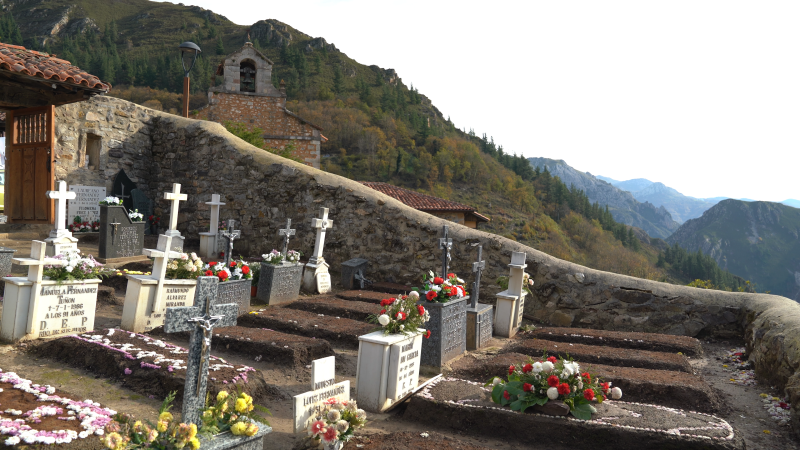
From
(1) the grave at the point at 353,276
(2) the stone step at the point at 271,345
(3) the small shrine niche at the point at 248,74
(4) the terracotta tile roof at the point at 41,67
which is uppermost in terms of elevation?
(3) the small shrine niche at the point at 248,74

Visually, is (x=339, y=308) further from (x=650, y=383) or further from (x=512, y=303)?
(x=650, y=383)

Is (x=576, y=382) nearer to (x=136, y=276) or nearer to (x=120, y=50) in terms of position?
(x=136, y=276)

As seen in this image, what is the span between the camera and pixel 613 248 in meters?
53.0

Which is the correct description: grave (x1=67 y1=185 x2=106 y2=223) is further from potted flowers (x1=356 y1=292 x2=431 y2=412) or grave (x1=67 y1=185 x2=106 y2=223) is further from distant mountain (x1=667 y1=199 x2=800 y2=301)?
distant mountain (x1=667 y1=199 x2=800 y2=301)

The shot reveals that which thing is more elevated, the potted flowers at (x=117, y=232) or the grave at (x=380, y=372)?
the potted flowers at (x=117, y=232)

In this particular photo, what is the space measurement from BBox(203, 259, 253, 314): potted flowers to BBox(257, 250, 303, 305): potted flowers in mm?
618

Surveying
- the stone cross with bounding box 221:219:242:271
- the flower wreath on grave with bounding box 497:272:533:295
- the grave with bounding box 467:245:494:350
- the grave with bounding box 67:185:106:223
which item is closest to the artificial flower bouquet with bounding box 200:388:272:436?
the grave with bounding box 467:245:494:350

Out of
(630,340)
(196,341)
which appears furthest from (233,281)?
(630,340)

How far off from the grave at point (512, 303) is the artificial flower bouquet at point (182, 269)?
4.55 metres

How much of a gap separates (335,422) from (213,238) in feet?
26.0

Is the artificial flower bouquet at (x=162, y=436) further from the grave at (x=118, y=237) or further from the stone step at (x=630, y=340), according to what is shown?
the grave at (x=118, y=237)

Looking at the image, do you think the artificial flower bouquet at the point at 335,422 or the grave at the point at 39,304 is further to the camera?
the grave at the point at 39,304

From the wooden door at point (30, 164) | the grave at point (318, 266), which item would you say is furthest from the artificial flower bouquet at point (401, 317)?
the wooden door at point (30, 164)

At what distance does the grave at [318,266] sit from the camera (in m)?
9.24
